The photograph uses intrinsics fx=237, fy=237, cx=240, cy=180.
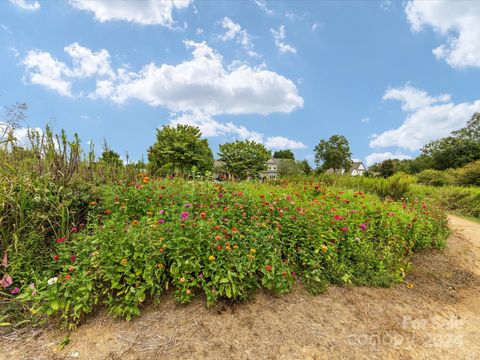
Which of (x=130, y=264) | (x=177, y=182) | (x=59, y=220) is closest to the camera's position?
(x=130, y=264)

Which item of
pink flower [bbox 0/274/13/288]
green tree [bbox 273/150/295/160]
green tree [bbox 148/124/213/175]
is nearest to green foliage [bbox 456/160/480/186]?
pink flower [bbox 0/274/13/288]

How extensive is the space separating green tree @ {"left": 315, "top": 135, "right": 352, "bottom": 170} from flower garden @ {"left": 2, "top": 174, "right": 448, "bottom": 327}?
41587 mm

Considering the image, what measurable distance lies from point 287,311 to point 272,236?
0.67 metres

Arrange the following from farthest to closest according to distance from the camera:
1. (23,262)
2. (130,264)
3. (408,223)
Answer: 1. (408,223)
2. (23,262)
3. (130,264)

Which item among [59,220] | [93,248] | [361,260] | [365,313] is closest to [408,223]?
[361,260]

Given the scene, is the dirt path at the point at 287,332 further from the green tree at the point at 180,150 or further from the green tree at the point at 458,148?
the green tree at the point at 458,148

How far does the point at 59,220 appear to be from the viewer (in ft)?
9.05

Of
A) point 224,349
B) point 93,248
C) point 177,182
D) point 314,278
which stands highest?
point 177,182

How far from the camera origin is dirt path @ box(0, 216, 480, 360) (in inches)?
66.7

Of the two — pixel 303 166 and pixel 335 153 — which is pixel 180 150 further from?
pixel 335 153

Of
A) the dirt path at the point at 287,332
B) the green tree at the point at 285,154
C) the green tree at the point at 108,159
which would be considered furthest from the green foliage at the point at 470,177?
the green tree at the point at 285,154

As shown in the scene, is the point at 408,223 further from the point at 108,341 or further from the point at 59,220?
the point at 59,220

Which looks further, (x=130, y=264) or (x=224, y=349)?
(x=130, y=264)

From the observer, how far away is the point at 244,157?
89.1ft
